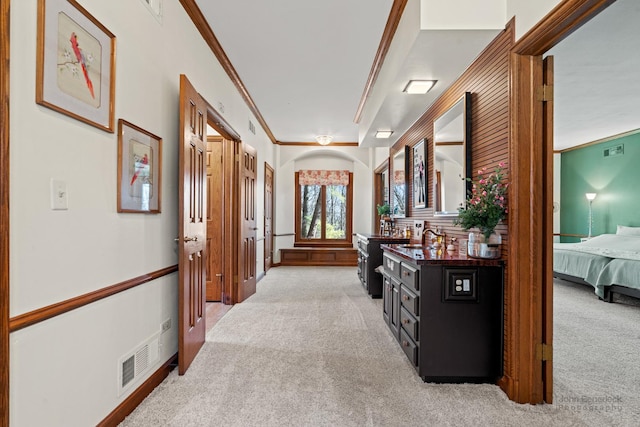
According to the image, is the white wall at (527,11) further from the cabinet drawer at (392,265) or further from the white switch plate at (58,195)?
the white switch plate at (58,195)

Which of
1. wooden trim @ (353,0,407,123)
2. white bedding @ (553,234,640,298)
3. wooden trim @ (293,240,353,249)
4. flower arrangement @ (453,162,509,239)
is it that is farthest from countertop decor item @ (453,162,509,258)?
wooden trim @ (293,240,353,249)

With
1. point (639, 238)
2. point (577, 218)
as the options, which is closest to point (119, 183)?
point (639, 238)

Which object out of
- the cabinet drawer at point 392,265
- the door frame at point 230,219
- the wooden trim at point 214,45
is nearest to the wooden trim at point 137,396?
the cabinet drawer at point 392,265

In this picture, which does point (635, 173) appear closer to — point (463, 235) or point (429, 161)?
point (429, 161)

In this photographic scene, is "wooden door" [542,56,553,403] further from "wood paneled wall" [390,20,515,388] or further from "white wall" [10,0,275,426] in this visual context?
"white wall" [10,0,275,426]

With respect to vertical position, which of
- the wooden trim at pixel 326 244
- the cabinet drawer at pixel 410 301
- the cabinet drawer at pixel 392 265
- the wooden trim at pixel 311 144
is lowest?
the wooden trim at pixel 326 244

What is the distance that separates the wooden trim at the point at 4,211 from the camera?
1220 mm

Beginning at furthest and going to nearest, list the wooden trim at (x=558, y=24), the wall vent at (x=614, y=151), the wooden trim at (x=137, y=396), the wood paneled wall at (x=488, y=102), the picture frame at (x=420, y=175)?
the wall vent at (x=614, y=151), the picture frame at (x=420, y=175), the wood paneled wall at (x=488, y=102), the wooden trim at (x=137, y=396), the wooden trim at (x=558, y=24)

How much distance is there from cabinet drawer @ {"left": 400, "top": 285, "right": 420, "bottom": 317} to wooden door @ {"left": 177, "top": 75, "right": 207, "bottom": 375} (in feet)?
5.34

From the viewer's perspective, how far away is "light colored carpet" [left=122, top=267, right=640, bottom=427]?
1.98 m

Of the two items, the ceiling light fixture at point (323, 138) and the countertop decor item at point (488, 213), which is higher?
the ceiling light fixture at point (323, 138)

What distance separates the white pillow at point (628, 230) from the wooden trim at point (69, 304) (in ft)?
23.7

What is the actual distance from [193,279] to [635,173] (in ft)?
24.4

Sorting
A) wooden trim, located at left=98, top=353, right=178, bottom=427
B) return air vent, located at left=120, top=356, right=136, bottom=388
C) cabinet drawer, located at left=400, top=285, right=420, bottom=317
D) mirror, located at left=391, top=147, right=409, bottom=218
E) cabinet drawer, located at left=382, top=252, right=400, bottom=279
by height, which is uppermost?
mirror, located at left=391, top=147, right=409, bottom=218
